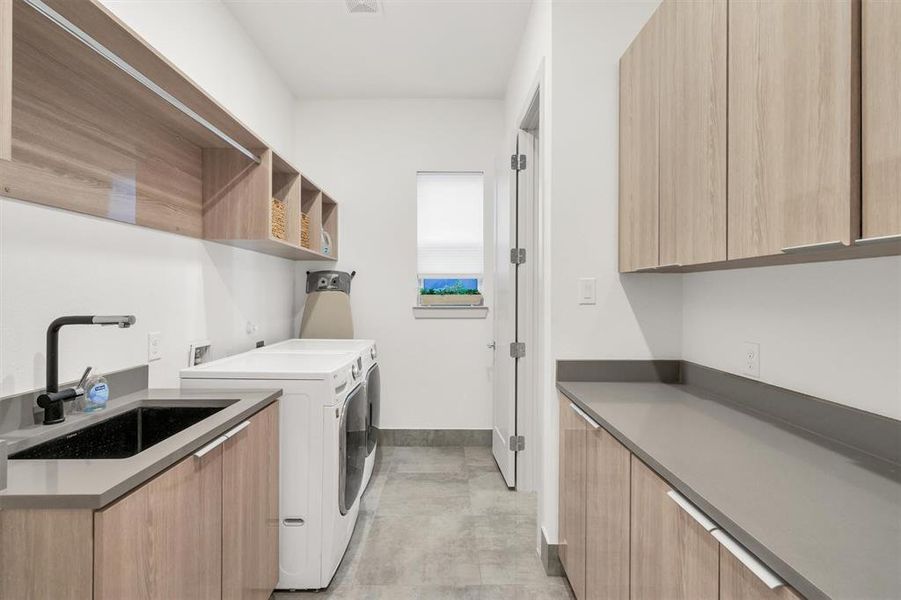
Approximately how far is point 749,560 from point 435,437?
10.2 feet

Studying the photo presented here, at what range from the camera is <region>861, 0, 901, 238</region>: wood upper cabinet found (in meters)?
0.74

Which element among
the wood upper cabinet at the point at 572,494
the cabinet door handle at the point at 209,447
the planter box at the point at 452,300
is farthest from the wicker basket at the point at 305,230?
the wood upper cabinet at the point at 572,494

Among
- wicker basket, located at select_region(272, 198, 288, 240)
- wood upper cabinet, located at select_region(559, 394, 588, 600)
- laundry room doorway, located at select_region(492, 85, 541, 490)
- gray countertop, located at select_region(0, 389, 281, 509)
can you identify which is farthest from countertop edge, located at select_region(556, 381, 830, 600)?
wicker basket, located at select_region(272, 198, 288, 240)

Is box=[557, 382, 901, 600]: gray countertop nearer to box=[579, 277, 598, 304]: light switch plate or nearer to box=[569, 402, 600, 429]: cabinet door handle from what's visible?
box=[569, 402, 600, 429]: cabinet door handle

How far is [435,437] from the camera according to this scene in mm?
3693

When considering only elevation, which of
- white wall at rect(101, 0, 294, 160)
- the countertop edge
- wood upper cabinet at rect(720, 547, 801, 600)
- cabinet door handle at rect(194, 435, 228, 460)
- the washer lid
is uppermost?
white wall at rect(101, 0, 294, 160)

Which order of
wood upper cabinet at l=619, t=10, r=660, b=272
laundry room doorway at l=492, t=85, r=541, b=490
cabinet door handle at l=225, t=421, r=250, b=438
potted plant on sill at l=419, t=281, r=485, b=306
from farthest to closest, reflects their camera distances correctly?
potted plant on sill at l=419, t=281, r=485, b=306 → laundry room doorway at l=492, t=85, r=541, b=490 → wood upper cabinet at l=619, t=10, r=660, b=272 → cabinet door handle at l=225, t=421, r=250, b=438

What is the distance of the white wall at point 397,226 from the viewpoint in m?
3.70

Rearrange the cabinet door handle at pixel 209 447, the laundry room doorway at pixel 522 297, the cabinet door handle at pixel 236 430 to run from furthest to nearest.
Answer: the laundry room doorway at pixel 522 297
the cabinet door handle at pixel 236 430
the cabinet door handle at pixel 209 447

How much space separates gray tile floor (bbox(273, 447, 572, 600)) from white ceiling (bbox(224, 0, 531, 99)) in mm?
2857

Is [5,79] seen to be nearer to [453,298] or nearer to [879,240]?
[879,240]

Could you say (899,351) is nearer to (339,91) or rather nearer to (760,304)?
(760,304)

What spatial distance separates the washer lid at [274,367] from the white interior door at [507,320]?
3.47ft

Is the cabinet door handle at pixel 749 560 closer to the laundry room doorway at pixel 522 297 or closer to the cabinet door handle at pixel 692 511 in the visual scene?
the cabinet door handle at pixel 692 511
